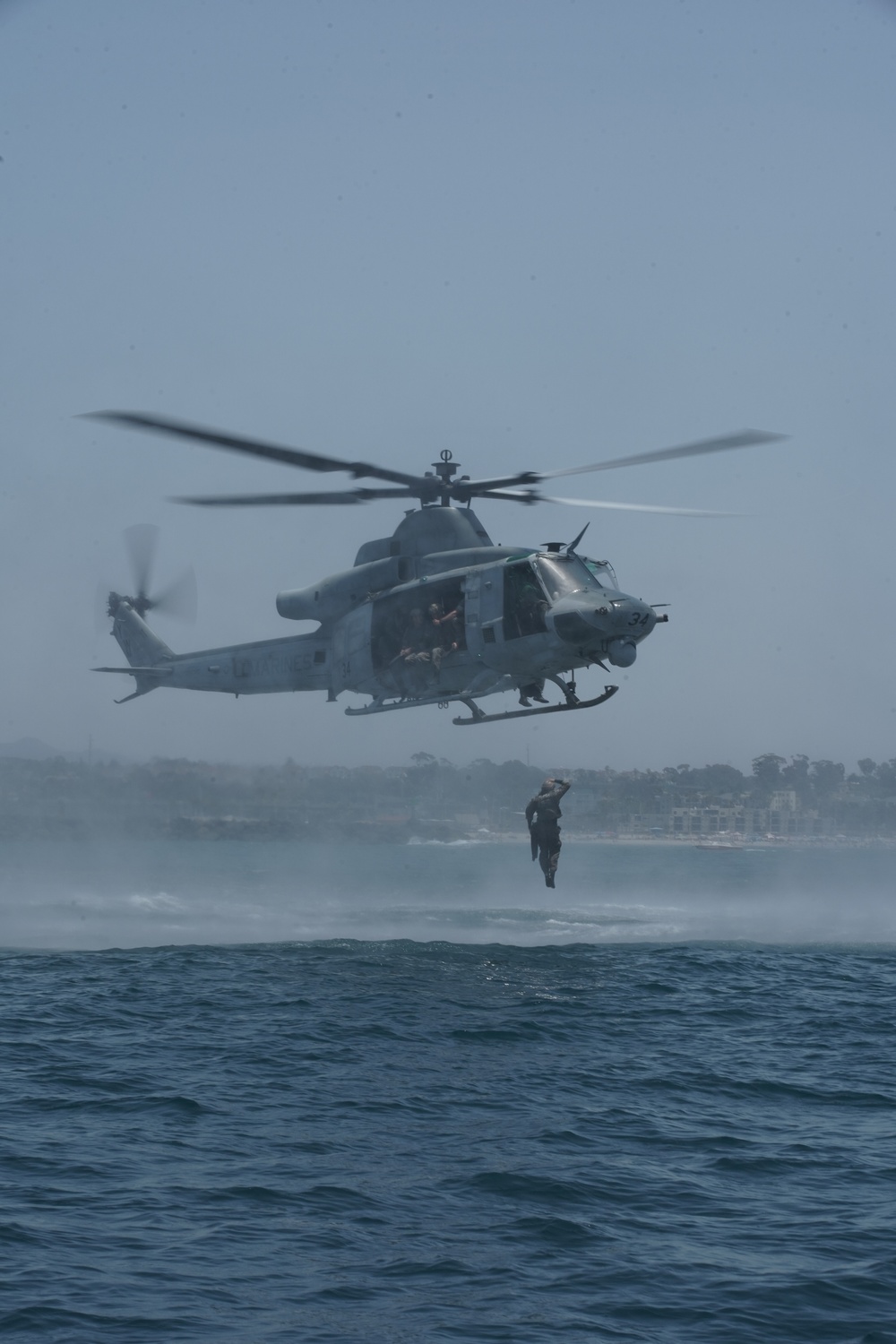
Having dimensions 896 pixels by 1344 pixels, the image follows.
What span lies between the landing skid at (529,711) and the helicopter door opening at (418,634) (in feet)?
2.93

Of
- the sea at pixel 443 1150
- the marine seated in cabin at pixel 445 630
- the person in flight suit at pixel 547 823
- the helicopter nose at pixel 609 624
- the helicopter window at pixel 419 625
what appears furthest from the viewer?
the person in flight suit at pixel 547 823

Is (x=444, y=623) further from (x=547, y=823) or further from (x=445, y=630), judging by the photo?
(x=547, y=823)

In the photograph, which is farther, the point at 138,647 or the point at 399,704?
the point at 138,647

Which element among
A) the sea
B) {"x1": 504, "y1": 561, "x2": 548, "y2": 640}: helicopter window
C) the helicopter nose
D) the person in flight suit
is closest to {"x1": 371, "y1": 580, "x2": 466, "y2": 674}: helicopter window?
{"x1": 504, "y1": 561, "x2": 548, "y2": 640}: helicopter window

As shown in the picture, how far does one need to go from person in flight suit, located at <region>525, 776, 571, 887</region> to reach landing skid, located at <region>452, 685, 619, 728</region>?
566 centimetres

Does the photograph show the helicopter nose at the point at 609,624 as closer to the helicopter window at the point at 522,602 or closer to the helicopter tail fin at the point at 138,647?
the helicopter window at the point at 522,602

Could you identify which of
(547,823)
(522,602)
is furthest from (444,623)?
(547,823)

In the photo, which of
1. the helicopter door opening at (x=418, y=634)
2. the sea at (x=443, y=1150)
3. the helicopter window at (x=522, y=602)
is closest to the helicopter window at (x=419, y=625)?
the helicopter door opening at (x=418, y=634)

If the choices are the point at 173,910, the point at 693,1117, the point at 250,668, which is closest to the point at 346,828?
the point at 173,910

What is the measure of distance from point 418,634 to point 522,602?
2399 mm

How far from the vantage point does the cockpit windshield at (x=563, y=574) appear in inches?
846

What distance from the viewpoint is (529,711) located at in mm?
22641

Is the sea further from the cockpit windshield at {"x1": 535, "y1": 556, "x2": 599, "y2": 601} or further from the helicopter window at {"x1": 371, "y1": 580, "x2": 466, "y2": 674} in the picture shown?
the cockpit windshield at {"x1": 535, "y1": 556, "x2": 599, "y2": 601}

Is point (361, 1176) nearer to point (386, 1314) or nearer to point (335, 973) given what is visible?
point (386, 1314)
